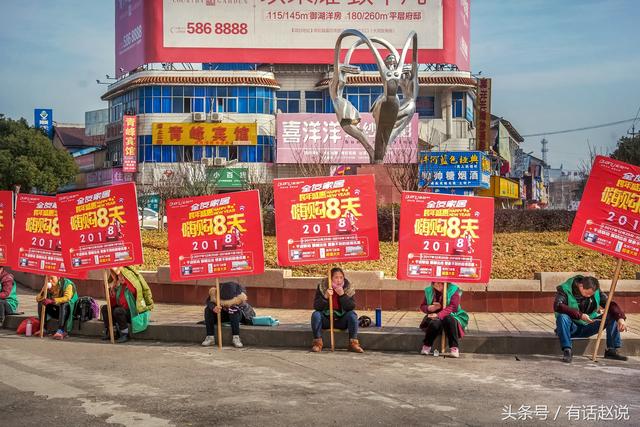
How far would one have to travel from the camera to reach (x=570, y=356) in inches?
427

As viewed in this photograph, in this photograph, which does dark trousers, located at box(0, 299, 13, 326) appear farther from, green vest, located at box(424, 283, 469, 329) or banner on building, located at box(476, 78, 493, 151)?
banner on building, located at box(476, 78, 493, 151)

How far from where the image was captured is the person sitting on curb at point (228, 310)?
12203 mm

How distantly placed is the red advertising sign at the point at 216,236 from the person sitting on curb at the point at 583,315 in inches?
154

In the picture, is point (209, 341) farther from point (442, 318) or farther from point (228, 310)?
point (442, 318)

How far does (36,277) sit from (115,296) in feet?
26.3

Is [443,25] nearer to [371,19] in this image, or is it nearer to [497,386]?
[371,19]

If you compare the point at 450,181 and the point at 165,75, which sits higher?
the point at 165,75

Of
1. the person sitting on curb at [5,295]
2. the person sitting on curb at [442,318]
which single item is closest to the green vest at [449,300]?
the person sitting on curb at [442,318]

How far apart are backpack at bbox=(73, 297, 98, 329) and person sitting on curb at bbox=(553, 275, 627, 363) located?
6878 millimetres

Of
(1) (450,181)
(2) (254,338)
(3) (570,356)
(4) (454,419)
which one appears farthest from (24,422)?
(1) (450,181)

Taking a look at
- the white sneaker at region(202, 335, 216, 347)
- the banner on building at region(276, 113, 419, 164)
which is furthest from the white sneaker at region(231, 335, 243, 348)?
the banner on building at region(276, 113, 419, 164)

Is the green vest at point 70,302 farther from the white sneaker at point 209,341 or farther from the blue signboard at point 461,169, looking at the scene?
the blue signboard at point 461,169

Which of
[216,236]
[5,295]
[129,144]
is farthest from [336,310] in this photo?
[129,144]

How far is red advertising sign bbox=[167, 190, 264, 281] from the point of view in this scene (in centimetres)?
1215
